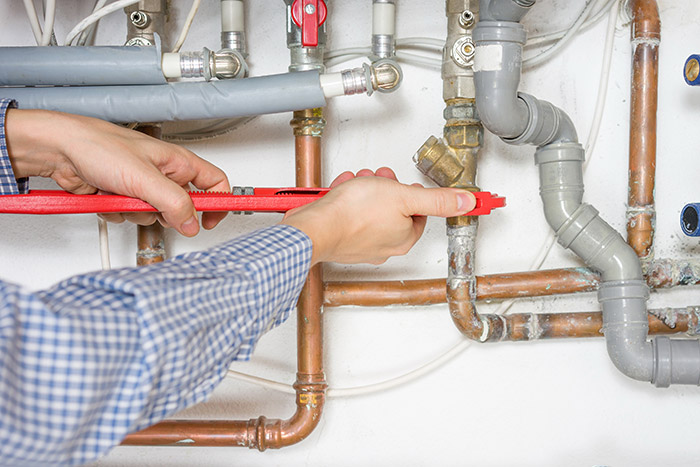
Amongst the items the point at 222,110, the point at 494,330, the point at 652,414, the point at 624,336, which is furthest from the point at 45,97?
the point at 652,414

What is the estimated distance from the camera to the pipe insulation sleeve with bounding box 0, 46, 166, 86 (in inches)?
28.5

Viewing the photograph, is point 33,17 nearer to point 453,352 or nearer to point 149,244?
point 149,244

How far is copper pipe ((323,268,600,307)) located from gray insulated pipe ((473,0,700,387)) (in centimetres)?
5

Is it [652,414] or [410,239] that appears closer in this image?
[410,239]

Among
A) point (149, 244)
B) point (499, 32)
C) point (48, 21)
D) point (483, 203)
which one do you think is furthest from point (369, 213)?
point (48, 21)

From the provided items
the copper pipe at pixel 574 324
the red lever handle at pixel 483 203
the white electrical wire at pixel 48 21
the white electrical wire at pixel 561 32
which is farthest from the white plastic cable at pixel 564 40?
the white electrical wire at pixel 48 21

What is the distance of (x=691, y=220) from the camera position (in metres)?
0.75

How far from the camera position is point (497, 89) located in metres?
0.71

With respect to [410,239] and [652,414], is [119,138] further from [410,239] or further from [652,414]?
[652,414]

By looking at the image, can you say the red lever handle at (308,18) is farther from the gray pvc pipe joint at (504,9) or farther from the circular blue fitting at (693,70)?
the circular blue fitting at (693,70)

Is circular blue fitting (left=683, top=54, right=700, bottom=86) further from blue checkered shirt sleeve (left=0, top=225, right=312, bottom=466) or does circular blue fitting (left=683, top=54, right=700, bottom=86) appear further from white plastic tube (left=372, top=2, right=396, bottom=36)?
blue checkered shirt sleeve (left=0, top=225, right=312, bottom=466)

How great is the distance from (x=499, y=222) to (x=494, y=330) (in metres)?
0.17

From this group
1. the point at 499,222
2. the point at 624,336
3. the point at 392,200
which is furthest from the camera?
the point at 499,222

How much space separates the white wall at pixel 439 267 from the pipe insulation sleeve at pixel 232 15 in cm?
6
